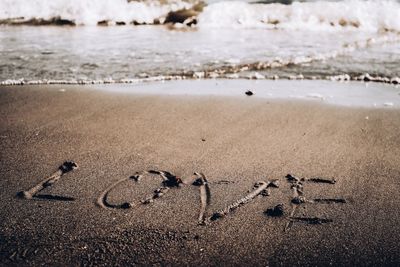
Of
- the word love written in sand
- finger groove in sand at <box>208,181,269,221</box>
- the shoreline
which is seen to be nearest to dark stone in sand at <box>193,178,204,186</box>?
the word love written in sand

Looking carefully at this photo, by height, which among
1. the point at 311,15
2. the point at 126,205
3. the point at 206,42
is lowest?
the point at 126,205

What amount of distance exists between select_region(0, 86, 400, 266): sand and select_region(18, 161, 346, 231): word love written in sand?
27 millimetres

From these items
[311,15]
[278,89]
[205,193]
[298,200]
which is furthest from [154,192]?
[311,15]

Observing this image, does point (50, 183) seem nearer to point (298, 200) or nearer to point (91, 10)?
point (298, 200)

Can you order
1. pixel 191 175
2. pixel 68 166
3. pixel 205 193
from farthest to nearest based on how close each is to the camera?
pixel 68 166 < pixel 191 175 < pixel 205 193

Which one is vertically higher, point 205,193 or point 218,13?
point 218,13

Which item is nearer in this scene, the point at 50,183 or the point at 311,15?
the point at 50,183

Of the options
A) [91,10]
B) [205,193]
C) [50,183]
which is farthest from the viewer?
[91,10]

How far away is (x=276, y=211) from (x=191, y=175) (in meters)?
0.76

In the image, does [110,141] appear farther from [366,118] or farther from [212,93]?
[366,118]

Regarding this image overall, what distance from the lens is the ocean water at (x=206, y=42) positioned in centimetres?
628

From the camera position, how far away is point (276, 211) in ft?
7.88

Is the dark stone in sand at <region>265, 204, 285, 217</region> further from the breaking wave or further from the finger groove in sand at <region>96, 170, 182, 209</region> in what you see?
the breaking wave

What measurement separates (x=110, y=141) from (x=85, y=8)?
1255cm
